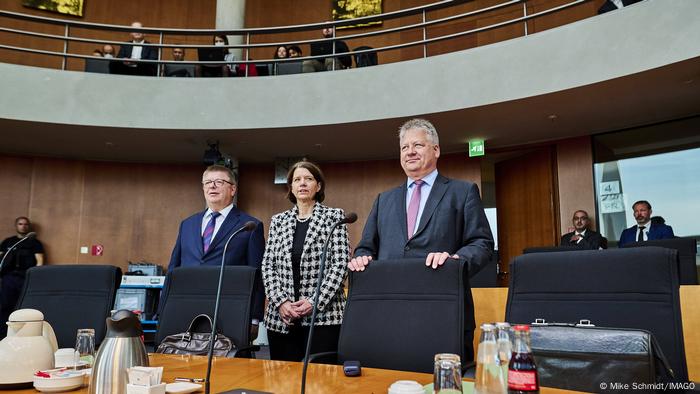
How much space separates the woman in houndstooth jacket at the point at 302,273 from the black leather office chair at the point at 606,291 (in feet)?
3.19

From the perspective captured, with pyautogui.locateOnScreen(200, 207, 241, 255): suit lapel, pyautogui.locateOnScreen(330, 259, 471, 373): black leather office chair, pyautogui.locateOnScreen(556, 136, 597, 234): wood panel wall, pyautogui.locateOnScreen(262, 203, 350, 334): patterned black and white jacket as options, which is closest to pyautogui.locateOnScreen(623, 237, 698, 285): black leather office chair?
pyautogui.locateOnScreen(262, 203, 350, 334): patterned black and white jacket

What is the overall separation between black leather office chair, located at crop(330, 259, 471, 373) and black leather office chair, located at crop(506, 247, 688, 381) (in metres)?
0.20

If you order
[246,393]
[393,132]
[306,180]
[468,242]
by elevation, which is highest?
[393,132]

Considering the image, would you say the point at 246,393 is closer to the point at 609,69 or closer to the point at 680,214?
the point at 609,69

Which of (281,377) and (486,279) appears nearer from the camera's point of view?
(281,377)

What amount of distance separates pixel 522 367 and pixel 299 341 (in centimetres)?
166

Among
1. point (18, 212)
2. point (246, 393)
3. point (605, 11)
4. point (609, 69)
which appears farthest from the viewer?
point (18, 212)

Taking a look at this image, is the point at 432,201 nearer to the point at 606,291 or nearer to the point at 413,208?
the point at 413,208

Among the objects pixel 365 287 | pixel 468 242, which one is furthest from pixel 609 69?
pixel 365 287

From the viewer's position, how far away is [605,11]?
17.3 feet

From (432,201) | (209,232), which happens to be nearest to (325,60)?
(209,232)

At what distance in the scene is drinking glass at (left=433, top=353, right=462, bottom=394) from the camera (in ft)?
3.32

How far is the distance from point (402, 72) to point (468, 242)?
13.7 feet

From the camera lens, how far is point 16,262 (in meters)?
7.00
